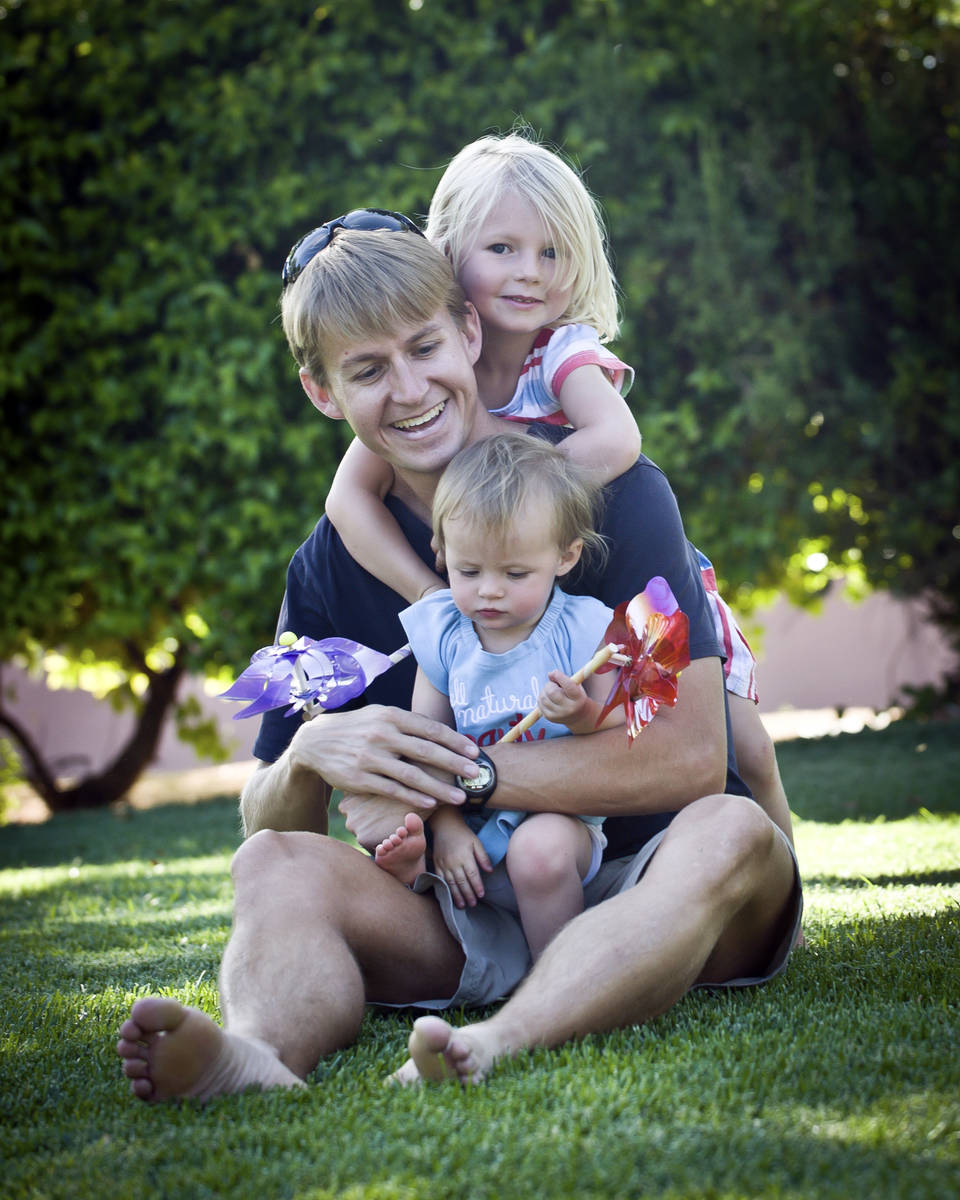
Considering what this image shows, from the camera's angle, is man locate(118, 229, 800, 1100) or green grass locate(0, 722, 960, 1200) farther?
man locate(118, 229, 800, 1100)

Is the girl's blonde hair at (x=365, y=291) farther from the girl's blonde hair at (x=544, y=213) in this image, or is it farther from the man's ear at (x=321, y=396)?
the girl's blonde hair at (x=544, y=213)

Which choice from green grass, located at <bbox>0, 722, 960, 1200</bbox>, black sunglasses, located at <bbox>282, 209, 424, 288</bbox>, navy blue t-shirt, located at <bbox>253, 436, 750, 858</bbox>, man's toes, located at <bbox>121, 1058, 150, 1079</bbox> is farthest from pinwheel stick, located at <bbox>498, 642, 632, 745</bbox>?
black sunglasses, located at <bbox>282, 209, 424, 288</bbox>

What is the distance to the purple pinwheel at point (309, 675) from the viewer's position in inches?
97.2

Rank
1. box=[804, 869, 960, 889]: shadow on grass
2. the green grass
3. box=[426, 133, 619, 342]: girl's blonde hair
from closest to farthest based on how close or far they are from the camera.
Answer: the green grass
box=[426, 133, 619, 342]: girl's blonde hair
box=[804, 869, 960, 889]: shadow on grass

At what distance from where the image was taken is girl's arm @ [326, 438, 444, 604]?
2.63m

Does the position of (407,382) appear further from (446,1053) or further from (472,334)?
(446,1053)

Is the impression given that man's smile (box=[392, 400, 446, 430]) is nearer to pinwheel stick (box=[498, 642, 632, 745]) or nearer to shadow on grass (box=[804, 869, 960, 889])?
pinwheel stick (box=[498, 642, 632, 745])

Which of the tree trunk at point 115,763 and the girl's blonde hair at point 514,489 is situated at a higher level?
the girl's blonde hair at point 514,489

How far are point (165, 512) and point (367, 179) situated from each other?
188 centimetres

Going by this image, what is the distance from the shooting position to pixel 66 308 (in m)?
6.17

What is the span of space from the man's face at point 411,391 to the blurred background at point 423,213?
3.48 meters

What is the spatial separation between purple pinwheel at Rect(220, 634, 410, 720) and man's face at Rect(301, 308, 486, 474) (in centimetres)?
41

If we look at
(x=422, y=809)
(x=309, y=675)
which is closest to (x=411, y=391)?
(x=309, y=675)

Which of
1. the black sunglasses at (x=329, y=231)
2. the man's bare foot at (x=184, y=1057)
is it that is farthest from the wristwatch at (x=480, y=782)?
the black sunglasses at (x=329, y=231)
